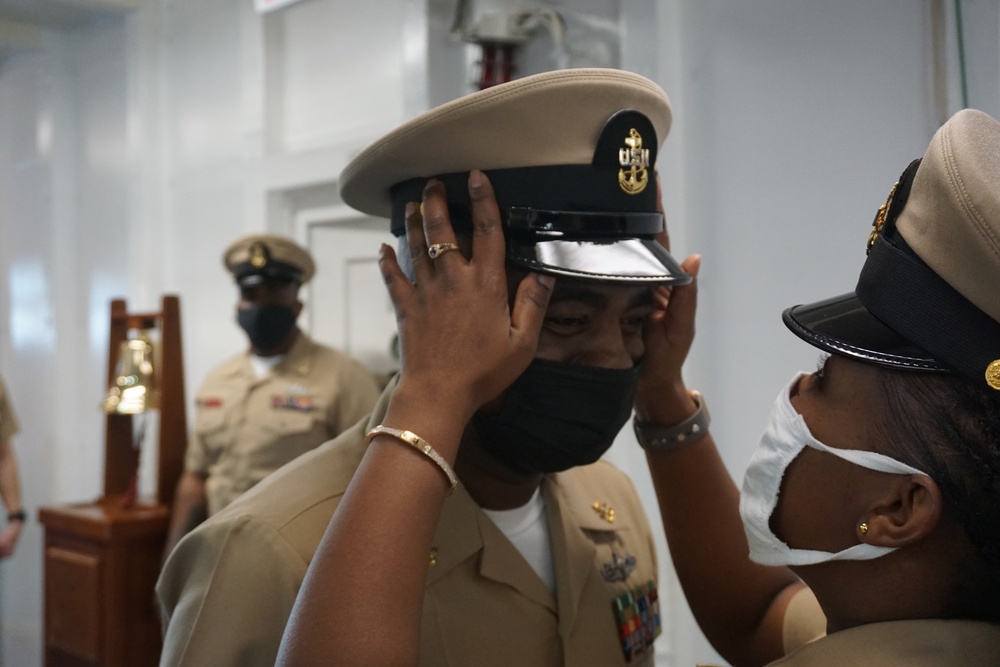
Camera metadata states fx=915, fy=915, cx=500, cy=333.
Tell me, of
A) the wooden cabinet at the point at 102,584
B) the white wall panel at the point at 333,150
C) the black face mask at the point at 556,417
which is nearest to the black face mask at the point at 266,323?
the white wall panel at the point at 333,150

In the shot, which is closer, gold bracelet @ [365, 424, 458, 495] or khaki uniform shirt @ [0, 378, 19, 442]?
gold bracelet @ [365, 424, 458, 495]

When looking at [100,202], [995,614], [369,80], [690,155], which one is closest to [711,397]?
[690,155]

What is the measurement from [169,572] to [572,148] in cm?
87

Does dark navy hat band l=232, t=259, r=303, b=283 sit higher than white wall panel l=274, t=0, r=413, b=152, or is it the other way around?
white wall panel l=274, t=0, r=413, b=152

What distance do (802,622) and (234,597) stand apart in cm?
86

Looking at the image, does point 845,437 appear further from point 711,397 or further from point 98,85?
point 98,85

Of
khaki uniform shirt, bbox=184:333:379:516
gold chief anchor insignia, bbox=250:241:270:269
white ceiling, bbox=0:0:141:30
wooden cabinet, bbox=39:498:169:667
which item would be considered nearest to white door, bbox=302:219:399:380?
khaki uniform shirt, bbox=184:333:379:516

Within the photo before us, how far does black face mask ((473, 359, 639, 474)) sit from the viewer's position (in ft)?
4.48

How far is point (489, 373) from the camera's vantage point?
3.84 feet

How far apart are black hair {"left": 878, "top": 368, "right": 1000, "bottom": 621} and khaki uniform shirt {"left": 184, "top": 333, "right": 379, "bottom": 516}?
3.10 meters

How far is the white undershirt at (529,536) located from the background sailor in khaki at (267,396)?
2488 millimetres

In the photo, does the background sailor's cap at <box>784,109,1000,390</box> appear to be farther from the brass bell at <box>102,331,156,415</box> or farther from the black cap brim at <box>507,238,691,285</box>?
the brass bell at <box>102,331,156,415</box>

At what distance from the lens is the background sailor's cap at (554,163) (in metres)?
1.32

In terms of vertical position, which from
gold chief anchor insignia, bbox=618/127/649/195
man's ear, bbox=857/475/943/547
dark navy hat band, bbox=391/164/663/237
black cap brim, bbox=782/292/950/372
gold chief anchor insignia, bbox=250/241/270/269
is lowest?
man's ear, bbox=857/475/943/547
